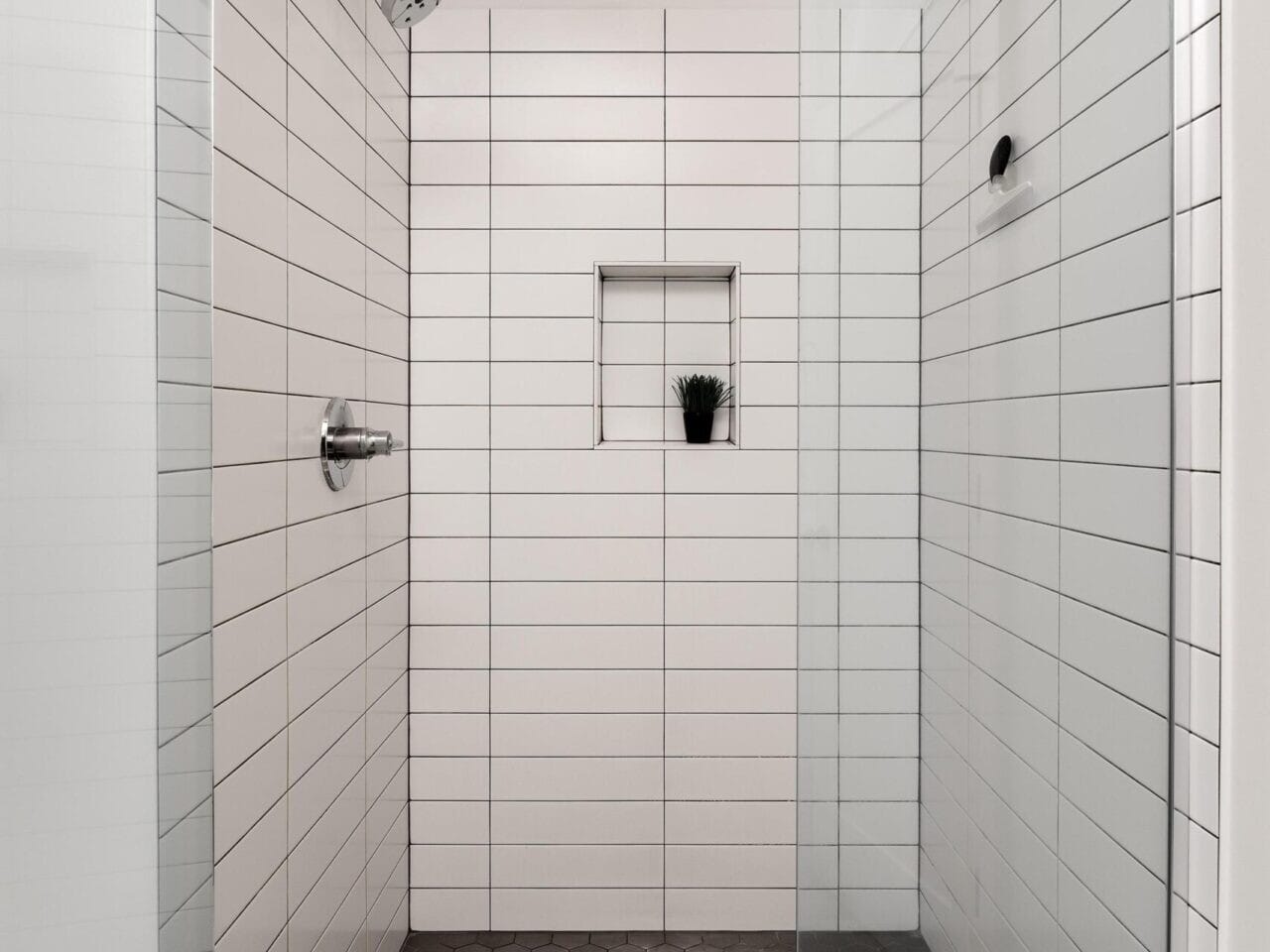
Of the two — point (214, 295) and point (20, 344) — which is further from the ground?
point (214, 295)

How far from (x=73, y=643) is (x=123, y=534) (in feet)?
0.35

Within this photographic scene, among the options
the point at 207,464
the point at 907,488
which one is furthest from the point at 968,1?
the point at 207,464

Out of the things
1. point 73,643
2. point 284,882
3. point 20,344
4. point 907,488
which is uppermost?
point 20,344

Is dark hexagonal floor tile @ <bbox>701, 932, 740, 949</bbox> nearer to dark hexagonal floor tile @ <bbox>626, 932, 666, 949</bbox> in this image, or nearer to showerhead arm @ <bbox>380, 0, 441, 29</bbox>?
dark hexagonal floor tile @ <bbox>626, 932, 666, 949</bbox>

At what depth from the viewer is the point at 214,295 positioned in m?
1.14

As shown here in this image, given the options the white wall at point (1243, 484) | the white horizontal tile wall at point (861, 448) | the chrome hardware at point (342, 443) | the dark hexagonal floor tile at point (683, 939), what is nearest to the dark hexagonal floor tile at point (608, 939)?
the dark hexagonal floor tile at point (683, 939)

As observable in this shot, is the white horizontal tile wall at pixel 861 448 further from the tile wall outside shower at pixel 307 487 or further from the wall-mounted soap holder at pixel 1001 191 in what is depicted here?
the tile wall outside shower at pixel 307 487

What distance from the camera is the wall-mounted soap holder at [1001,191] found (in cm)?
84

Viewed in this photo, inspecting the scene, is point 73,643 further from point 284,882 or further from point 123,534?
point 284,882

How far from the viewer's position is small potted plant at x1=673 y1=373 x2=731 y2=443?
2162mm

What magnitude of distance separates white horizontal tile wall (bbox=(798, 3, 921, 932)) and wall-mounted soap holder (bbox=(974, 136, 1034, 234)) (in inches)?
4.2

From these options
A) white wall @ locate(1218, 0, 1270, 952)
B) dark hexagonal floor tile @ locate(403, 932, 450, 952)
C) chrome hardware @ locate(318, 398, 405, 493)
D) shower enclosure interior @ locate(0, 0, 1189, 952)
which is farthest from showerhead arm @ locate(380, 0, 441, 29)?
dark hexagonal floor tile @ locate(403, 932, 450, 952)

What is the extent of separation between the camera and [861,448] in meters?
1.04

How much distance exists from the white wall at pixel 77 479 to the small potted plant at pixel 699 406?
143 cm
